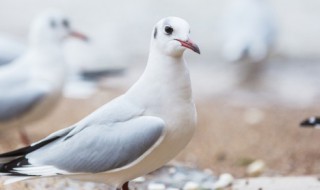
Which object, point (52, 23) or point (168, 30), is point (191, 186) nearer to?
point (168, 30)

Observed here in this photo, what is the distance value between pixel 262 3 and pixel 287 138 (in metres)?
2.24

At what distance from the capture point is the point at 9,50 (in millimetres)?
5512

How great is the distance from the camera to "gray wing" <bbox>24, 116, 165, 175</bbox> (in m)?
2.70

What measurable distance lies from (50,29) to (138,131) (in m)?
2.39

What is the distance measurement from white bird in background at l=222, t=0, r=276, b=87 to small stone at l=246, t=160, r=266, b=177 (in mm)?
2323

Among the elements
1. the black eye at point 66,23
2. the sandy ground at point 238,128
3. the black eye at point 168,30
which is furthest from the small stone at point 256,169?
the black eye at point 168,30

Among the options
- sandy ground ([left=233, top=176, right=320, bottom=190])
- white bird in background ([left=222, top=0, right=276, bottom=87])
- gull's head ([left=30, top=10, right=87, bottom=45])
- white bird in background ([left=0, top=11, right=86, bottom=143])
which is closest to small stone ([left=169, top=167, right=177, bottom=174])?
sandy ground ([left=233, top=176, right=320, bottom=190])

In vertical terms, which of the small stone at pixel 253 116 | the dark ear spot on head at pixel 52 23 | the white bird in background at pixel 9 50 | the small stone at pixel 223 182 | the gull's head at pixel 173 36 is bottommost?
the small stone at pixel 223 182

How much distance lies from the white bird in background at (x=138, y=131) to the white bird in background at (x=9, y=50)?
8.74 feet

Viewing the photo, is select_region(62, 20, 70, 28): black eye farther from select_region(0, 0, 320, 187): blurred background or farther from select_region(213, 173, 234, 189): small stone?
select_region(213, 173, 234, 189): small stone

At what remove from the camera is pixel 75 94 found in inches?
230

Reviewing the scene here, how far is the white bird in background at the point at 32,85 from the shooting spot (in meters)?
4.66

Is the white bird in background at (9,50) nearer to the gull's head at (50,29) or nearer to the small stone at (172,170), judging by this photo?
the gull's head at (50,29)

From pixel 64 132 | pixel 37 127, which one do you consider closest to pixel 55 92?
pixel 37 127
